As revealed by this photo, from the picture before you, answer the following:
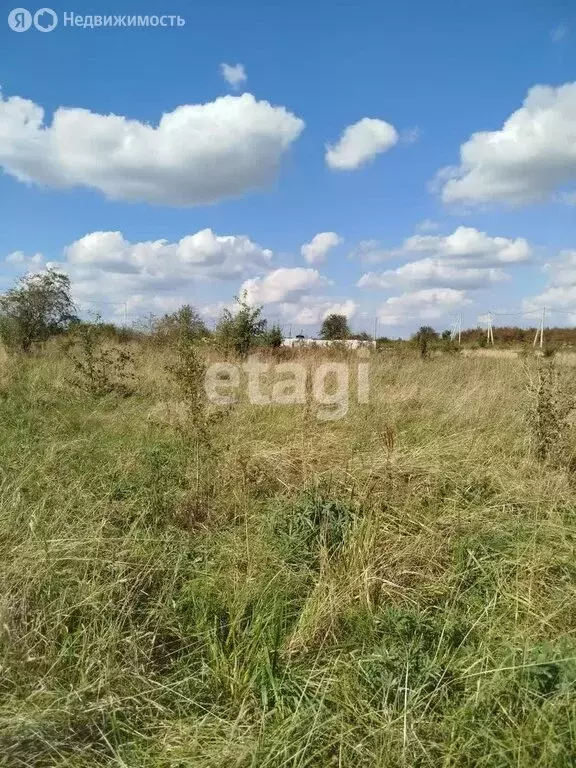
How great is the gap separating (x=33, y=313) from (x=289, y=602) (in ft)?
41.2

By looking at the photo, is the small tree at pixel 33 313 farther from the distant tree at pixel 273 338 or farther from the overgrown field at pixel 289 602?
the overgrown field at pixel 289 602

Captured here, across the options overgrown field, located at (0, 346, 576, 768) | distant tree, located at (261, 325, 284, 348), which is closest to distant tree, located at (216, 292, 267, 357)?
distant tree, located at (261, 325, 284, 348)

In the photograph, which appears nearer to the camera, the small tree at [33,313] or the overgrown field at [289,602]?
the overgrown field at [289,602]

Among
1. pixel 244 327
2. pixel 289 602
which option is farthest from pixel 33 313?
pixel 289 602

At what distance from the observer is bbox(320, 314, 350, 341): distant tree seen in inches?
576

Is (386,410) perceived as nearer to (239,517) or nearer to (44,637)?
(239,517)

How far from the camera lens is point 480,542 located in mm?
2838

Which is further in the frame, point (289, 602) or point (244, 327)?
point (244, 327)

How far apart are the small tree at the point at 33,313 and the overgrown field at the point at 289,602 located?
880 centimetres

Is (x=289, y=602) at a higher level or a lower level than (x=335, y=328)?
lower

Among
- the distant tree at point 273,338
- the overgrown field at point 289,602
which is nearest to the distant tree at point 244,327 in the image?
the distant tree at point 273,338

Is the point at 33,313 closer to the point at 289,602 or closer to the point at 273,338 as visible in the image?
the point at 273,338

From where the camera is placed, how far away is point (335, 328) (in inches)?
639

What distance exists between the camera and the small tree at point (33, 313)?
39.4 ft
